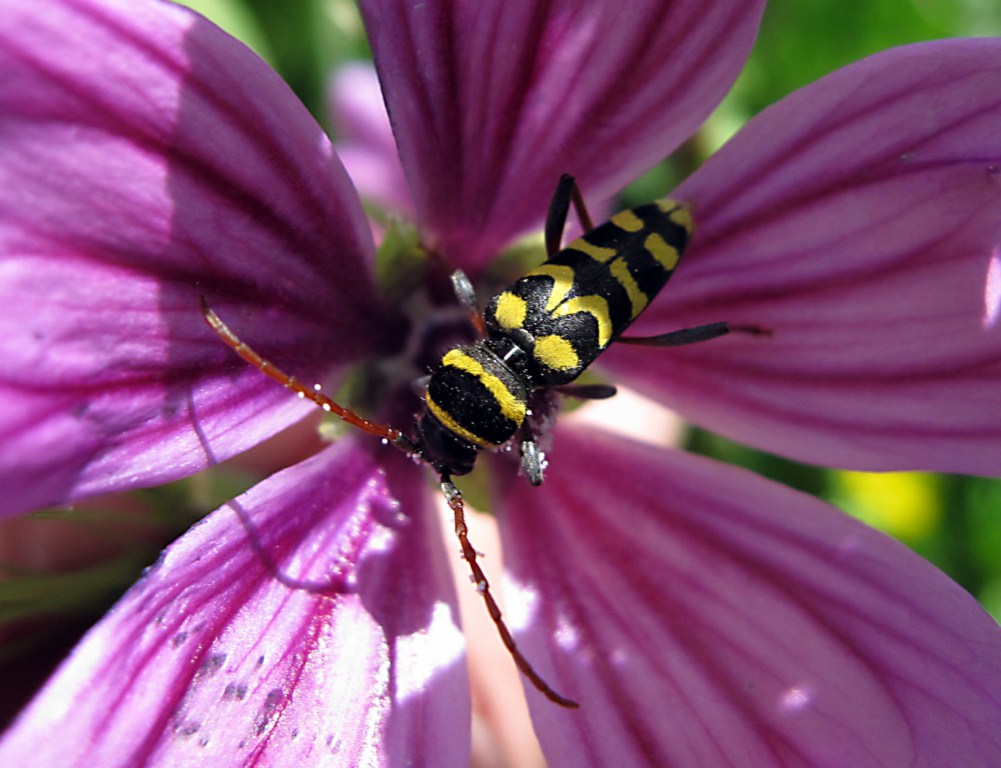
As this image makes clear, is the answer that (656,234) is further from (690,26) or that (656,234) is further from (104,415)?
(104,415)

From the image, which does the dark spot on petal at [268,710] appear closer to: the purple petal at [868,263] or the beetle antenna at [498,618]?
the beetle antenna at [498,618]

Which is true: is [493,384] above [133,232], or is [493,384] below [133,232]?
below

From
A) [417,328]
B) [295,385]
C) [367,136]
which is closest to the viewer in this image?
[295,385]

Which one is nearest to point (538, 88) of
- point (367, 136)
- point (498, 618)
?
point (498, 618)

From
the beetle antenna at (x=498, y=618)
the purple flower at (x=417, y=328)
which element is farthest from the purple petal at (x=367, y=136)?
the beetle antenna at (x=498, y=618)

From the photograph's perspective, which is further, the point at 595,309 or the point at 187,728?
the point at 595,309

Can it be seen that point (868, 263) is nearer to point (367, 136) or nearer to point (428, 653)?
point (428, 653)
